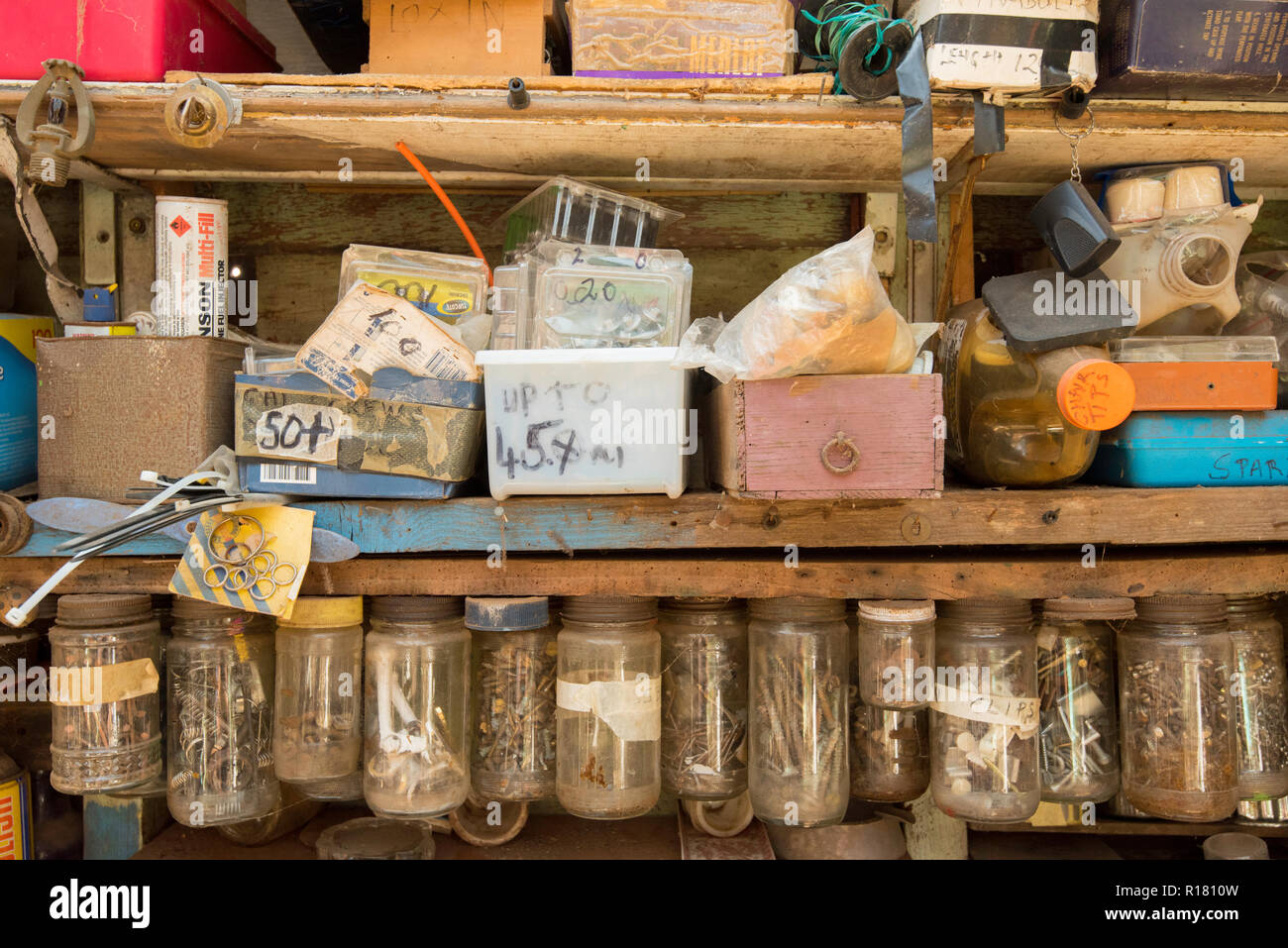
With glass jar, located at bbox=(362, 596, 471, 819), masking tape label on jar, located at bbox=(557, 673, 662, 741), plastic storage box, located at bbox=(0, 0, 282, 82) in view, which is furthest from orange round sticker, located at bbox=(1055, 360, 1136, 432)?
plastic storage box, located at bbox=(0, 0, 282, 82)

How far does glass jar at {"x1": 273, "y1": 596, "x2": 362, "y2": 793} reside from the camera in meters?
1.25

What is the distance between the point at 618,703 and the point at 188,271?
3.06 ft

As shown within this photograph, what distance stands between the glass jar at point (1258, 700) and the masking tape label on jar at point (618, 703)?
93cm

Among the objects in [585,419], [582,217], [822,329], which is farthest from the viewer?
[582,217]

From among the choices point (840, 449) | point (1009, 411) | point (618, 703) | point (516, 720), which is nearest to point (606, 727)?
point (618, 703)

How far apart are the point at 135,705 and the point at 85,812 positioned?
1.66 feet

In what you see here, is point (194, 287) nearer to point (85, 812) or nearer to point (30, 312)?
point (30, 312)

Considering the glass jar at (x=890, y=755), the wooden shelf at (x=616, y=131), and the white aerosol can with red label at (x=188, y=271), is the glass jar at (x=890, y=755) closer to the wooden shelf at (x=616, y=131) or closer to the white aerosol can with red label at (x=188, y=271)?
the wooden shelf at (x=616, y=131)

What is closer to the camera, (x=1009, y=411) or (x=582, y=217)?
(x=1009, y=411)

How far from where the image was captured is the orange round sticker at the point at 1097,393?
1059 mm

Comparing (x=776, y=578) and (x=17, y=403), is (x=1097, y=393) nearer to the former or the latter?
(x=776, y=578)

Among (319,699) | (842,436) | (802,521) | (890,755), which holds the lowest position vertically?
(890,755)

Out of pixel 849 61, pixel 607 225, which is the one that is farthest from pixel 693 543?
pixel 849 61

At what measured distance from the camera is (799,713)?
1.25m
